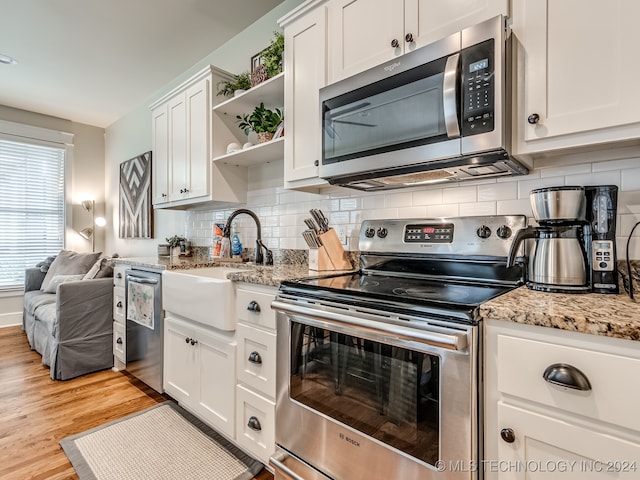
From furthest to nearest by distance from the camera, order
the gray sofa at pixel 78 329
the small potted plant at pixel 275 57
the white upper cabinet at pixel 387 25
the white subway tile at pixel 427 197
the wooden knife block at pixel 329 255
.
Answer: the gray sofa at pixel 78 329, the small potted plant at pixel 275 57, the wooden knife block at pixel 329 255, the white subway tile at pixel 427 197, the white upper cabinet at pixel 387 25

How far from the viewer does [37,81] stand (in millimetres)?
3619

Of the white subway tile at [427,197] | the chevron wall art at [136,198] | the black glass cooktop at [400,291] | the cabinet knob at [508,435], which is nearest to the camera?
the cabinet knob at [508,435]

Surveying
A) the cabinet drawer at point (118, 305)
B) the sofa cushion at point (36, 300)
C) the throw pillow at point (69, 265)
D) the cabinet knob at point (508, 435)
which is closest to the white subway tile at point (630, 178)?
the cabinet knob at point (508, 435)

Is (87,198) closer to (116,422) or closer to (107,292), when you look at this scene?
(107,292)

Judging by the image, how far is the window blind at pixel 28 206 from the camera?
428 centimetres

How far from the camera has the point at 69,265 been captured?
3770mm

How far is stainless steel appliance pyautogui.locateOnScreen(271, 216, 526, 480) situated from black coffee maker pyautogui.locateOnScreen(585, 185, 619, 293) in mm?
248

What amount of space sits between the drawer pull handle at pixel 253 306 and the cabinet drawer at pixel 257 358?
89mm

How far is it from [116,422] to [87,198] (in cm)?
392

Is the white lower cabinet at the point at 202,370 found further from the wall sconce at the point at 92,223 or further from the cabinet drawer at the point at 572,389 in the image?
the wall sconce at the point at 92,223

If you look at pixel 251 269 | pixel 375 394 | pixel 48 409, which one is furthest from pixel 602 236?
pixel 48 409

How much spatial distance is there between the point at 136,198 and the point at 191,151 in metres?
1.92

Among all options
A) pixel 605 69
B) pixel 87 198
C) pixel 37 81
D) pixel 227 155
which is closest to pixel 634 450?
pixel 605 69

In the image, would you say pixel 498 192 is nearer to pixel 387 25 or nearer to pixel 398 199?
pixel 398 199
